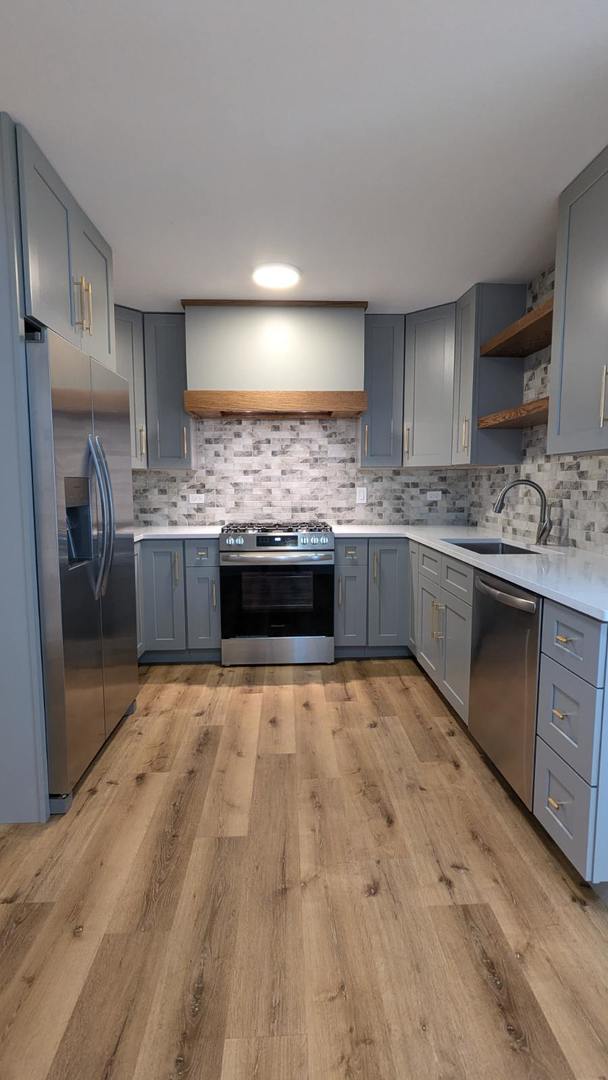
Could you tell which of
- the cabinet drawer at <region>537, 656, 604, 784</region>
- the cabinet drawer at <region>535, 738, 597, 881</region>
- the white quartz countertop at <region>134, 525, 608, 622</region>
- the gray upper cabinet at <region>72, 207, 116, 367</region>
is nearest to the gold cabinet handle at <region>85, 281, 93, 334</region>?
the gray upper cabinet at <region>72, 207, 116, 367</region>

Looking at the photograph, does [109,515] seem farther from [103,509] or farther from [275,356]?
[275,356]

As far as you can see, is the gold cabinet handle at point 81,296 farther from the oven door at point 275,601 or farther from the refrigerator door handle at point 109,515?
the oven door at point 275,601

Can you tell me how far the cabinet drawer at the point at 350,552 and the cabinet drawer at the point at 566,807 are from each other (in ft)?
6.16

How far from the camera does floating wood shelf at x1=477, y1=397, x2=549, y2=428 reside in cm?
249

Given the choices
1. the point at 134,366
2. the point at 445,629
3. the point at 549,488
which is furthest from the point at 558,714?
the point at 134,366

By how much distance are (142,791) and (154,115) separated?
94.4 inches

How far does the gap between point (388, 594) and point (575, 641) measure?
203 cm

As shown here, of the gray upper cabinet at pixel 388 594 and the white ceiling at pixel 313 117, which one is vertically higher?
the white ceiling at pixel 313 117

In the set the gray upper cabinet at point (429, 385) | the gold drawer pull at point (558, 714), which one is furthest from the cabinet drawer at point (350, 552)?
the gold drawer pull at point (558, 714)

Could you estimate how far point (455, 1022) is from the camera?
1.24 meters

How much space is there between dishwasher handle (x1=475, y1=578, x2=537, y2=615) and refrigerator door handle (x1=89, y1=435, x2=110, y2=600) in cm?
161

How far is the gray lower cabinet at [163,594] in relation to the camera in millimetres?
3482

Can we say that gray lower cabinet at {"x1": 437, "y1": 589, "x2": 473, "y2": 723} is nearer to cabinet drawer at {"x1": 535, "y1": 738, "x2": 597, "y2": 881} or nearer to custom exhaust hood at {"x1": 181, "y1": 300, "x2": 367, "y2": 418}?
cabinet drawer at {"x1": 535, "y1": 738, "x2": 597, "y2": 881}

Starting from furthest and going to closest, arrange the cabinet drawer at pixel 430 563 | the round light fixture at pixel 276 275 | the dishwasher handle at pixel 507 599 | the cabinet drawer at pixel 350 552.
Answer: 1. the cabinet drawer at pixel 350 552
2. the cabinet drawer at pixel 430 563
3. the round light fixture at pixel 276 275
4. the dishwasher handle at pixel 507 599
